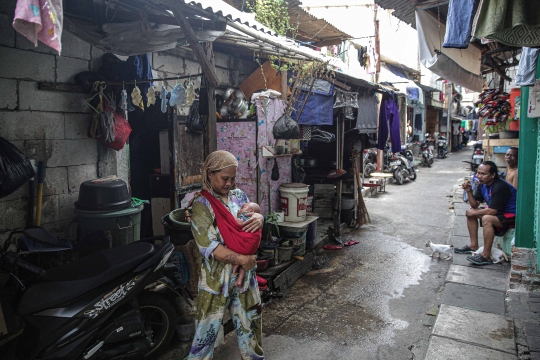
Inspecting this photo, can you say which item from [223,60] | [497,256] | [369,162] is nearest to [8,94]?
[223,60]

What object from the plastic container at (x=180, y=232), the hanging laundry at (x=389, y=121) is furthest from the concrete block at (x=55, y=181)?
the hanging laundry at (x=389, y=121)

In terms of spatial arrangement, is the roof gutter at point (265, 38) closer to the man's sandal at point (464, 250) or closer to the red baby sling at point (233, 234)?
the red baby sling at point (233, 234)

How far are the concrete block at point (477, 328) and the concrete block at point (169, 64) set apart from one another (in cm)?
555

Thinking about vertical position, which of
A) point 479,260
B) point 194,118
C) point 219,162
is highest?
point 194,118

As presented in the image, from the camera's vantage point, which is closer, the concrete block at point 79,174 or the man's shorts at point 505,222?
the concrete block at point 79,174

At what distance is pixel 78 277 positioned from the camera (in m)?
3.26

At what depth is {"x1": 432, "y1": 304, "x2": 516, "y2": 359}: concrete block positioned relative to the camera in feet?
13.4

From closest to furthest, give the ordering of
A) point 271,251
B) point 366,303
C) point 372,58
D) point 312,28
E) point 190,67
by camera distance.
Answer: point 366,303 < point 271,251 < point 190,67 < point 312,28 < point 372,58

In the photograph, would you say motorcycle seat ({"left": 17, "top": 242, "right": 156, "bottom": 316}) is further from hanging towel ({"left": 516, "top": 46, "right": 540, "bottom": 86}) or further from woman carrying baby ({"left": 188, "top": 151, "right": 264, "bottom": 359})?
hanging towel ({"left": 516, "top": 46, "right": 540, "bottom": 86})

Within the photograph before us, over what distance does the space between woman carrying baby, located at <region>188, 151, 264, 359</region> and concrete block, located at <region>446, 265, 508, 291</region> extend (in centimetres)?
389

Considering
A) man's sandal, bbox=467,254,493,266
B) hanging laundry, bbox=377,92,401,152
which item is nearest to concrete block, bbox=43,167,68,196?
man's sandal, bbox=467,254,493,266

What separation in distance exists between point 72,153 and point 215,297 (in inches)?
130

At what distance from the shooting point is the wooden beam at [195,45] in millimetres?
3592

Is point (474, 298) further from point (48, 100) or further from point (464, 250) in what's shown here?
point (48, 100)
